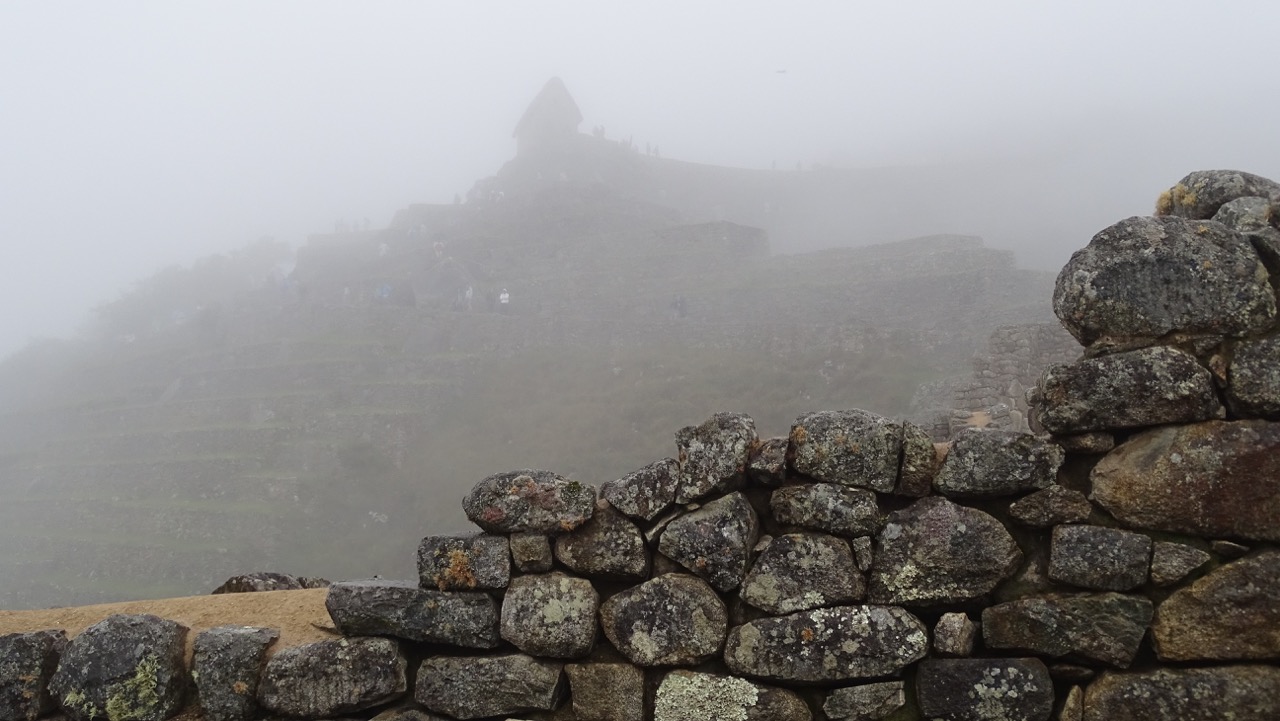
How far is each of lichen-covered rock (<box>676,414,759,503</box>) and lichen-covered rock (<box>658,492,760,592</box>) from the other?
108 mm

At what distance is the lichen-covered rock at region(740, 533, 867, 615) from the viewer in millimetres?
4035

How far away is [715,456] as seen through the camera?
14.1ft

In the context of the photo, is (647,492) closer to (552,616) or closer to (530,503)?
(530,503)

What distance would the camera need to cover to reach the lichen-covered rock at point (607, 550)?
4.28 m

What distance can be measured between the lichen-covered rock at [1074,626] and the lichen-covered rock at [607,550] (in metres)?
1.90

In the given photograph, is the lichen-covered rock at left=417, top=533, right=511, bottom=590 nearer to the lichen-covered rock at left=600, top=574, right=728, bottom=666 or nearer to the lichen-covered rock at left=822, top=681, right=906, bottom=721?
the lichen-covered rock at left=600, top=574, right=728, bottom=666

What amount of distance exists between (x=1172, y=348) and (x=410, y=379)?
43.3 m

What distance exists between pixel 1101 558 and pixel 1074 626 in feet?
1.23

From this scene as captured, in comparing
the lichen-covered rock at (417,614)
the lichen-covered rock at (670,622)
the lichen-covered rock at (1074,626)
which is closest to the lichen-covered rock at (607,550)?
the lichen-covered rock at (670,622)

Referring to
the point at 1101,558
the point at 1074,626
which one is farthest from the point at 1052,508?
the point at 1074,626

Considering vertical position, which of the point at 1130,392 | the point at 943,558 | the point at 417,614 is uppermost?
the point at 1130,392

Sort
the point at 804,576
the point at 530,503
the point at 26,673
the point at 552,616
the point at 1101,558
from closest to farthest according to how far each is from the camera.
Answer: the point at 1101,558 < the point at 804,576 < the point at 552,616 < the point at 530,503 < the point at 26,673

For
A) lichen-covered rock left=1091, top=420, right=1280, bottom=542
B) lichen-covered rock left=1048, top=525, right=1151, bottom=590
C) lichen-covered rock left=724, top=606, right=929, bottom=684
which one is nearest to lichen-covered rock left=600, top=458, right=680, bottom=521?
lichen-covered rock left=724, top=606, right=929, bottom=684

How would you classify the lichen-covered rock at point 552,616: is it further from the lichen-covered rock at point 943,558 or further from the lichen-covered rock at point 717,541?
the lichen-covered rock at point 943,558
